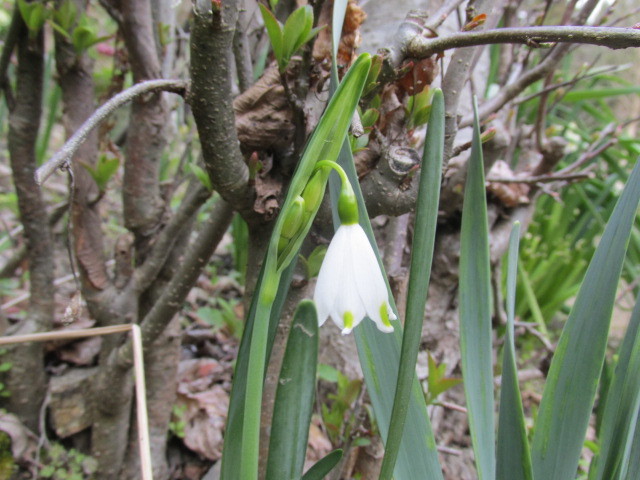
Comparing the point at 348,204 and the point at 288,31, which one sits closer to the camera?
the point at 348,204

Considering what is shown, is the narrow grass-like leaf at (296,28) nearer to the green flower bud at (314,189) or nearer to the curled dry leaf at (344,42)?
the curled dry leaf at (344,42)

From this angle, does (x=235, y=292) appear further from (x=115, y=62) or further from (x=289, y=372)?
(x=289, y=372)

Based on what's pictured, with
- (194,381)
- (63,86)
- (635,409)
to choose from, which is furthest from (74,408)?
(635,409)

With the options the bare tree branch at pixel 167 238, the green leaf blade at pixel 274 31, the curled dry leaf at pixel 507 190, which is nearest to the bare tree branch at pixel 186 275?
the bare tree branch at pixel 167 238

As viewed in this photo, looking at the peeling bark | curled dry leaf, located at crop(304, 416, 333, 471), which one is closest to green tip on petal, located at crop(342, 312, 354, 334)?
curled dry leaf, located at crop(304, 416, 333, 471)

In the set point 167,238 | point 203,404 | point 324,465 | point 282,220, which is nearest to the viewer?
point 282,220

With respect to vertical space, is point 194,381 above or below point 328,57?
below

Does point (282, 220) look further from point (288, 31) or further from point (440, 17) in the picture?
Result: point (440, 17)

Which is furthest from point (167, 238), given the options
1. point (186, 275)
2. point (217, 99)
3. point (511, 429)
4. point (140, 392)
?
point (511, 429)
